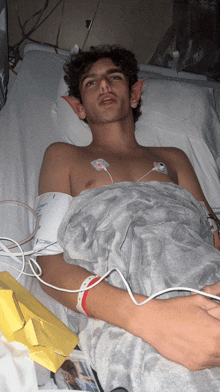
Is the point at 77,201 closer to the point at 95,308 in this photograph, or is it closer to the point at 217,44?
the point at 95,308

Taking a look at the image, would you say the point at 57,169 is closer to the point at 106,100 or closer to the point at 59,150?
the point at 59,150

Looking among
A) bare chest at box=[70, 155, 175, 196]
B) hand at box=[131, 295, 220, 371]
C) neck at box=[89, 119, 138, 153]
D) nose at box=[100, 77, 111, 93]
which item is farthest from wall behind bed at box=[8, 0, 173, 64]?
hand at box=[131, 295, 220, 371]

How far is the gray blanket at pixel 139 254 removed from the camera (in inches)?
25.2

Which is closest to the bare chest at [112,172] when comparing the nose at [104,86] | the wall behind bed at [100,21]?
the nose at [104,86]

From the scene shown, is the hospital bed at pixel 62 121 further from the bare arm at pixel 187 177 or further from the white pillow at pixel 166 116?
the bare arm at pixel 187 177

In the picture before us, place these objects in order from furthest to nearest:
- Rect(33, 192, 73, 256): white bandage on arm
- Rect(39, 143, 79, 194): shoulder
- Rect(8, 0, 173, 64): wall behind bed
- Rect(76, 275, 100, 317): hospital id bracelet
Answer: Rect(8, 0, 173, 64): wall behind bed
Rect(39, 143, 79, 194): shoulder
Rect(33, 192, 73, 256): white bandage on arm
Rect(76, 275, 100, 317): hospital id bracelet

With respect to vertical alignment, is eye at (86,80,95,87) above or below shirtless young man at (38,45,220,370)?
above

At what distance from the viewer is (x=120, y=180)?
3.79 ft

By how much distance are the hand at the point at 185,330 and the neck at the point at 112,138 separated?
812 mm

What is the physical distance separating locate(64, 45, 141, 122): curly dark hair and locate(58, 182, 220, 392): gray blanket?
770 mm

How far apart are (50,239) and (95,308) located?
11.9 inches

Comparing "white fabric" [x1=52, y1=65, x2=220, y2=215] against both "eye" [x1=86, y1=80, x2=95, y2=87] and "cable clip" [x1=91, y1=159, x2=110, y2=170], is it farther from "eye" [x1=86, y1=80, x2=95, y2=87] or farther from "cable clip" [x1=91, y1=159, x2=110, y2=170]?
"cable clip" [x1=91, y1=159, x2=110, y2=170]

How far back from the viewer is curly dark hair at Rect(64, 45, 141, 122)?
5.06 feet

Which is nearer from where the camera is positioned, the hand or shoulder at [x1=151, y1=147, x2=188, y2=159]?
the hand
